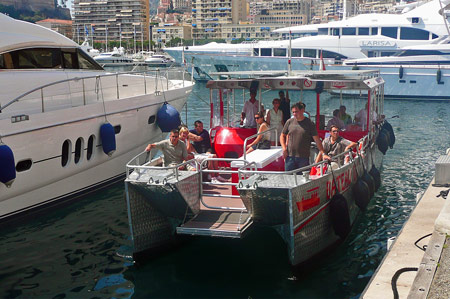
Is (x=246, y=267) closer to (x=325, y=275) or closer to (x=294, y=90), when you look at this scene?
(x=325, y=275)

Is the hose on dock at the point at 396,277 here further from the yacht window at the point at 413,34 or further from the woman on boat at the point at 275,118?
the yacht window at the point at 413,34

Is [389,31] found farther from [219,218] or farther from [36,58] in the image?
[219,218]

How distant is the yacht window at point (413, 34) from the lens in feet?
139

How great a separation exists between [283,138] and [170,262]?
2.84 metres

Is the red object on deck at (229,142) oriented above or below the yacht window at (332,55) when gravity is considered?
below

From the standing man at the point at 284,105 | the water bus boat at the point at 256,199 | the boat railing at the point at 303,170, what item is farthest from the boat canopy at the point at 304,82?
the boat railing at the point at 303,170

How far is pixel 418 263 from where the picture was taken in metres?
6.86

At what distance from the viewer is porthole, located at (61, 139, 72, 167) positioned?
12.1 metres

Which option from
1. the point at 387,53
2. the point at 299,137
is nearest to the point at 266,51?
the point at 387,53

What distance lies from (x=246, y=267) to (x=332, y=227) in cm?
160

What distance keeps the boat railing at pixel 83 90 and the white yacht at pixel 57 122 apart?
25mm

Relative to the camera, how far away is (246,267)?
29.8 feet

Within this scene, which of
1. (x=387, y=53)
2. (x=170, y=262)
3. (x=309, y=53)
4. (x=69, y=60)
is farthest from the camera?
(x=309, y=53)

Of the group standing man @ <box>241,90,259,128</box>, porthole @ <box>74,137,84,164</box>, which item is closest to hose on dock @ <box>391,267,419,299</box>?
standing man @ <box>241,90,259,128</box>
